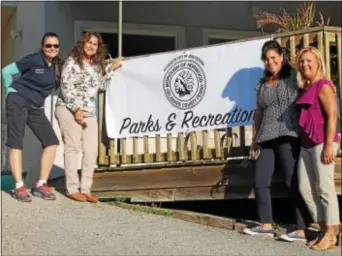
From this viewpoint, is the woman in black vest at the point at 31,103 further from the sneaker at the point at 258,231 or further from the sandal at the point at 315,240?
the sandal at the point at 315,240

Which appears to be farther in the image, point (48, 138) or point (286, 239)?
point (48, 138)

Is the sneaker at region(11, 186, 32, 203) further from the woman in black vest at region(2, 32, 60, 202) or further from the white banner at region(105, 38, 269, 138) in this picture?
the white banner at region(105, 38, 269, 138)

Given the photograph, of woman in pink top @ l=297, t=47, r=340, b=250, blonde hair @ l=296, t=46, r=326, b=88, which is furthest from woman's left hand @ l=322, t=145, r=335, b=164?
blonde hair @ l=296, t=46, r=326, b=88

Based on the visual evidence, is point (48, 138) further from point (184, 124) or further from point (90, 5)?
point (90, 5)

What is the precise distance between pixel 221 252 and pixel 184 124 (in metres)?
2.06

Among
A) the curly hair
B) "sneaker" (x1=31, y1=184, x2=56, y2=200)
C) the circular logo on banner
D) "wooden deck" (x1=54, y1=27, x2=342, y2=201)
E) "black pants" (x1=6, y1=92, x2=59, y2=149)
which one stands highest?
the curly hair

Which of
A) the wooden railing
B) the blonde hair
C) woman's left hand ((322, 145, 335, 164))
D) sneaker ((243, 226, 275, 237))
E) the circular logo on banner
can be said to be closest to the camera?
woman's left hand ((322, 145, 335, 164))

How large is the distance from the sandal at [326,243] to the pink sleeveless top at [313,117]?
31.3 inches

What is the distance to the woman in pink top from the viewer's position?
5754 mm

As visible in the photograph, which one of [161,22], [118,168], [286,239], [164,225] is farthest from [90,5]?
[286,239]

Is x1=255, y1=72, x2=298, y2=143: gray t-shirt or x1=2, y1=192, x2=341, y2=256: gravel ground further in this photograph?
x1=255, y1=72, x2=298, y2=143: gray t-shirt

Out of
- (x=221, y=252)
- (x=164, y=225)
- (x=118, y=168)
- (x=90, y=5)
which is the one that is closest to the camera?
(x=221, y=252)

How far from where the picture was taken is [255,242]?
19.6 ft

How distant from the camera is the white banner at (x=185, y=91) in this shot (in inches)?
274
